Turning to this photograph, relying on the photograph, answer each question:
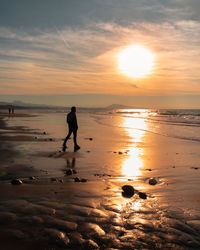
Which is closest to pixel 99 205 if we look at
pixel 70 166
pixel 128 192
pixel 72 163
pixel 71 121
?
pixel 128 192

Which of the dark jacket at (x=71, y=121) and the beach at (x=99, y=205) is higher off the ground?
the dark jacket at (x=71, y=121)

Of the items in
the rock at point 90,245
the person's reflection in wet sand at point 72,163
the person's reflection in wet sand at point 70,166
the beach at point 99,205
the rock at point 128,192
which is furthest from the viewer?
the person's reflection in wet sand at point 72,163

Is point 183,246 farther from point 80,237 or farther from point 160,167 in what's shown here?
point 160,167

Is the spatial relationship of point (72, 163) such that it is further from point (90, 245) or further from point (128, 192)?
point (90, 245)

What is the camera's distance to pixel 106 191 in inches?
237

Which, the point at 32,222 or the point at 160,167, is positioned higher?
the point at 160,167

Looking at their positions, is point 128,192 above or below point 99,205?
above

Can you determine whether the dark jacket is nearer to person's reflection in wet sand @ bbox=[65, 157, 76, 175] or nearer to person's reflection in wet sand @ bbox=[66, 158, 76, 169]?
person's reflection in wet sand @ bbox=[65, 157, 76, 175]

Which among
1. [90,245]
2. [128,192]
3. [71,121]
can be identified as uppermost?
[71,121]

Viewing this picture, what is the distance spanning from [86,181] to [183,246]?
3.68m

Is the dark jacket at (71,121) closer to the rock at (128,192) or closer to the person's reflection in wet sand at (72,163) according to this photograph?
the person's reflection in wet sand at (72,163)

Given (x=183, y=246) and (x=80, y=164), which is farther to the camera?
(x=80, y=164)

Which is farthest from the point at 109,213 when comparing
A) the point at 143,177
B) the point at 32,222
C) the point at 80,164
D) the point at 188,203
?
the point at 80,164

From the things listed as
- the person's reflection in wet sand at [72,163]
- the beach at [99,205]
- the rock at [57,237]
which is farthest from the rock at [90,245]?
the person's reflection in wet sand at [72,163]
